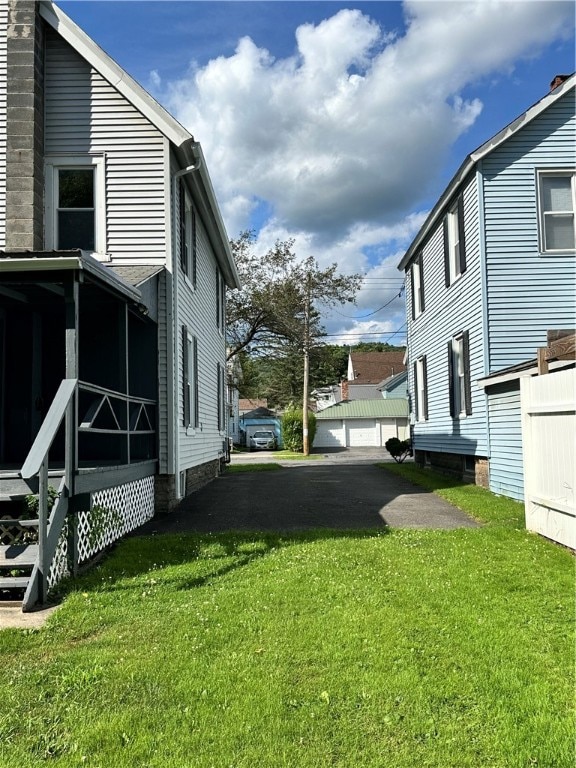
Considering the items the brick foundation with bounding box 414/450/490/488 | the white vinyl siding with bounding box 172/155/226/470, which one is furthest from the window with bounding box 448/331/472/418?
the white vinyl siding with bounding box 172/155/226/470

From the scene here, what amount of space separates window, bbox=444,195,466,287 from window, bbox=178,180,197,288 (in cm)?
598

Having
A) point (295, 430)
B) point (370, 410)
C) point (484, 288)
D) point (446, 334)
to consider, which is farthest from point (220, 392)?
point (370, 410)

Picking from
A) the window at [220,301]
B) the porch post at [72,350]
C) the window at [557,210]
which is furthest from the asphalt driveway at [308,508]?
the window at [557,210]

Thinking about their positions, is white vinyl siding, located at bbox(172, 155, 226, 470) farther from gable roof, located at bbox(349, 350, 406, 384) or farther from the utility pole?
gable roof, located at bbox(349, 350, 406, 384)

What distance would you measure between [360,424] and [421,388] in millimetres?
25927

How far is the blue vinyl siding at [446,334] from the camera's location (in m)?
12.9

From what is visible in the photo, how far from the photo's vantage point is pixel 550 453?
7.24 meters

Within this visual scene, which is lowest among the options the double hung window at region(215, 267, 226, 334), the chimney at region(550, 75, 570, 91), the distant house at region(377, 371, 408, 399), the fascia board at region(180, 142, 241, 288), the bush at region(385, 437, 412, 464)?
the bush at region(385, 437, 412, 464)

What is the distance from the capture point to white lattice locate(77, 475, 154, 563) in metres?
6.84

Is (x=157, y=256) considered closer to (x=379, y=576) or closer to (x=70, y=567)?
(x=70, y=567)

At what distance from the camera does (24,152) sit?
10031 millimetres

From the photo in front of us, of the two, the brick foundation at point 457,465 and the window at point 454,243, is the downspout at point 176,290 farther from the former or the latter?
the window at point 454,243

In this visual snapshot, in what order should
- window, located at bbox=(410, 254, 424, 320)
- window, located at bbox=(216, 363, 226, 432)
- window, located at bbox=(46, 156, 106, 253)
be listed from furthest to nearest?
1. window, located at bbox=(410, 254, 424, 320)
2. window, located at bbox=(216, 363, 226, 432)
3. window, located at bbox=(46, 156, 106, 253)

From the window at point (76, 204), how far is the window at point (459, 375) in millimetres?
8119
